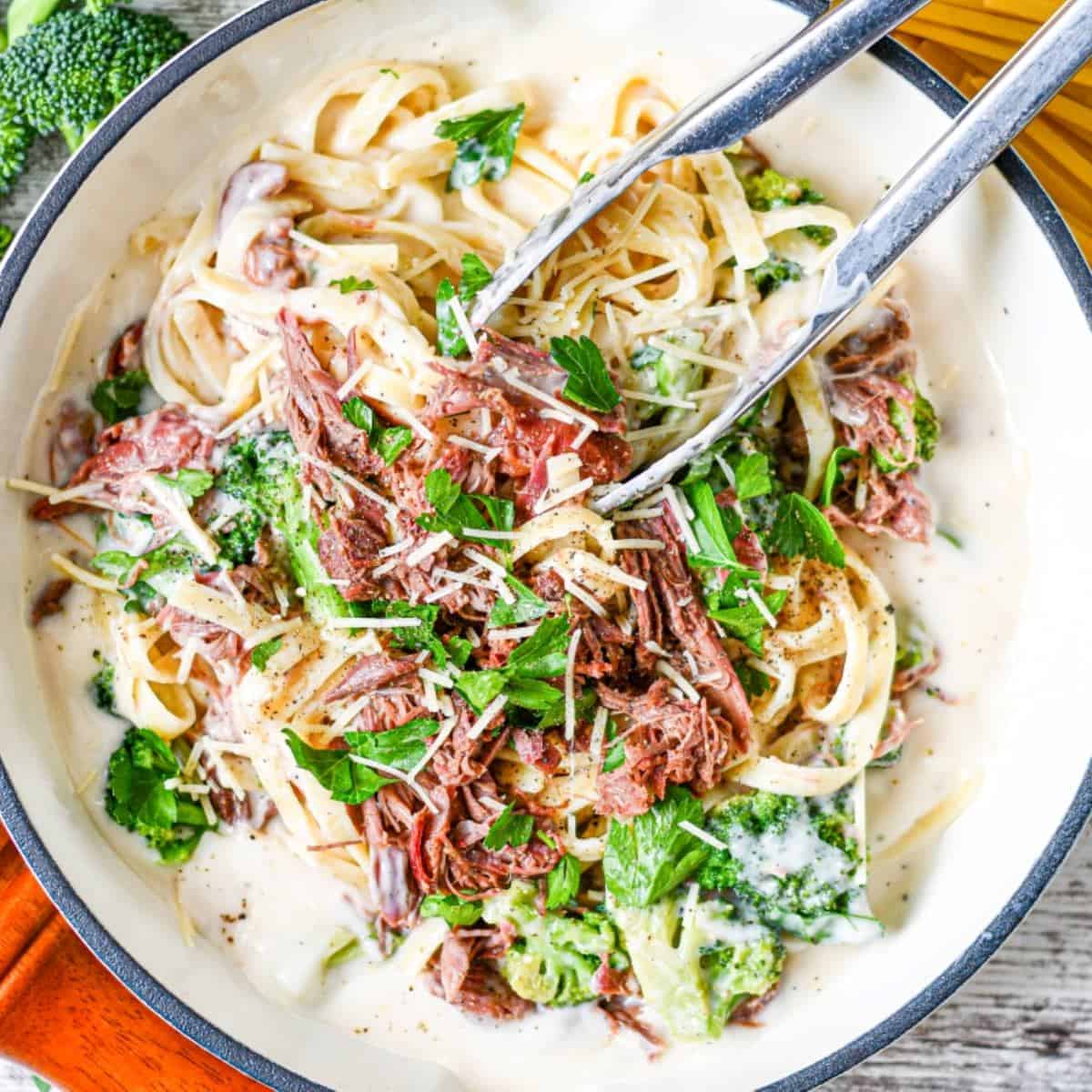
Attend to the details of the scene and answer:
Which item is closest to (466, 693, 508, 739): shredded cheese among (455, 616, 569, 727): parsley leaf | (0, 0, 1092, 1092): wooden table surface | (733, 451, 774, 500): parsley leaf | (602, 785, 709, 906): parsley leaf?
(455, 616, 569, 727): parsley leaf

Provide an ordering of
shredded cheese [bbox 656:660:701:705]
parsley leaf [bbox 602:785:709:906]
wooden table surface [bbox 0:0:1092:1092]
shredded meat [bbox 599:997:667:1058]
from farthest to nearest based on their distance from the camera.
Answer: wooden table surface [bbox 0:0:1092:1092], shredded meat [bbox 599:997:667:1058], parsley leaf [bbox 602:785:709:906], shredded cheese [bbox 656:660:701:705]

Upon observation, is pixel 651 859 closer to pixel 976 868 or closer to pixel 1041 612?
pixel 976 868

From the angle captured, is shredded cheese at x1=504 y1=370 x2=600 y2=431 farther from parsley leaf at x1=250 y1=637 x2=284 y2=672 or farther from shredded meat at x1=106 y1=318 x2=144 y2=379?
shredded meat at x1=106 y1=318 x2=144 y2=379

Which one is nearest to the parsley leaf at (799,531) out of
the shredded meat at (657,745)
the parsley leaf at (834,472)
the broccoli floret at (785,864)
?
the parsley leaf at (834,472)

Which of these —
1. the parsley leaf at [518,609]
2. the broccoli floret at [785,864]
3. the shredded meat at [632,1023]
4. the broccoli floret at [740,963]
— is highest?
the parsley leaf at [518,609]

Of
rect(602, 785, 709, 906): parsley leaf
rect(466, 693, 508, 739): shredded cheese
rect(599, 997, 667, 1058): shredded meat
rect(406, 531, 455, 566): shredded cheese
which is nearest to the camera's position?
rect(406, 531, 455, 566): shredded cheese

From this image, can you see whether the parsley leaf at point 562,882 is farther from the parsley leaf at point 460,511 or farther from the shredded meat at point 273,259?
the shredded meat at point 273,259

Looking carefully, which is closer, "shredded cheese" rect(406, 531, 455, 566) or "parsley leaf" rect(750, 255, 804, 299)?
"shredded cheese" rect(406, 531, 455, 566)

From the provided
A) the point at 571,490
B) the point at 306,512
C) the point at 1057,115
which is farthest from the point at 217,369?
the point at 1057,115
